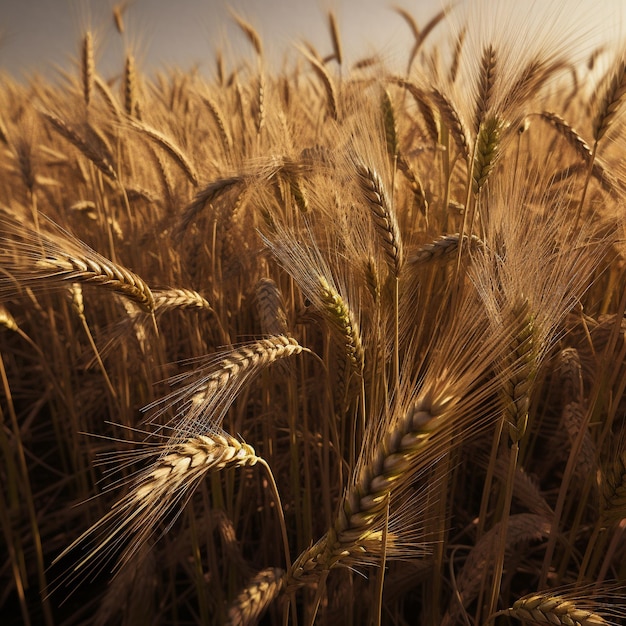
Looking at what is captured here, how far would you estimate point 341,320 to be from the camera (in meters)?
0.99

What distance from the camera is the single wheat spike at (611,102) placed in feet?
4.45

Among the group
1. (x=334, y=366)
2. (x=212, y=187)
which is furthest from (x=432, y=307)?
(x=212, y=187)

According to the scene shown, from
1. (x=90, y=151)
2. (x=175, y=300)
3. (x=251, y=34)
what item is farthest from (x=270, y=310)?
(x=251, y=34)

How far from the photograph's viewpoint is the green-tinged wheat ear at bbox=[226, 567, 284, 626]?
1.16 metres

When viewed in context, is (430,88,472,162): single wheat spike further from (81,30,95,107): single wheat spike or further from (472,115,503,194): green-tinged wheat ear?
(81,30,95,107): single wheat spike

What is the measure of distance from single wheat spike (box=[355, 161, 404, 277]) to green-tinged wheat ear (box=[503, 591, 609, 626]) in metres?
0.65

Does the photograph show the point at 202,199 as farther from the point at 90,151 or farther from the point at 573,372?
the point at 573,372

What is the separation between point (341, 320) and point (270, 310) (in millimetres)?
370

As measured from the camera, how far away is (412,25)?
4.09m

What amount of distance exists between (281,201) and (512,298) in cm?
100

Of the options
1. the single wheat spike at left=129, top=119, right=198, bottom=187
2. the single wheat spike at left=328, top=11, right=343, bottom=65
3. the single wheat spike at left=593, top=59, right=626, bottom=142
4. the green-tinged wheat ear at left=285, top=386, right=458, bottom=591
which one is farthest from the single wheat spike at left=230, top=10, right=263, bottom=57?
the green-tinged wheat ear at left=285, top=386, right=458, bottom=591

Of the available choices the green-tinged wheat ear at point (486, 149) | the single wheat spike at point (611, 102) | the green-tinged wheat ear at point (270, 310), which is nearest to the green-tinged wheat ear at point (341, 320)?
the green-tinged wheat ear at point (270, 310)

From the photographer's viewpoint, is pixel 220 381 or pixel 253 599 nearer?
pixel 220 381

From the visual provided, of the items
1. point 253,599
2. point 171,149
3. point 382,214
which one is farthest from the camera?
point 171,149
